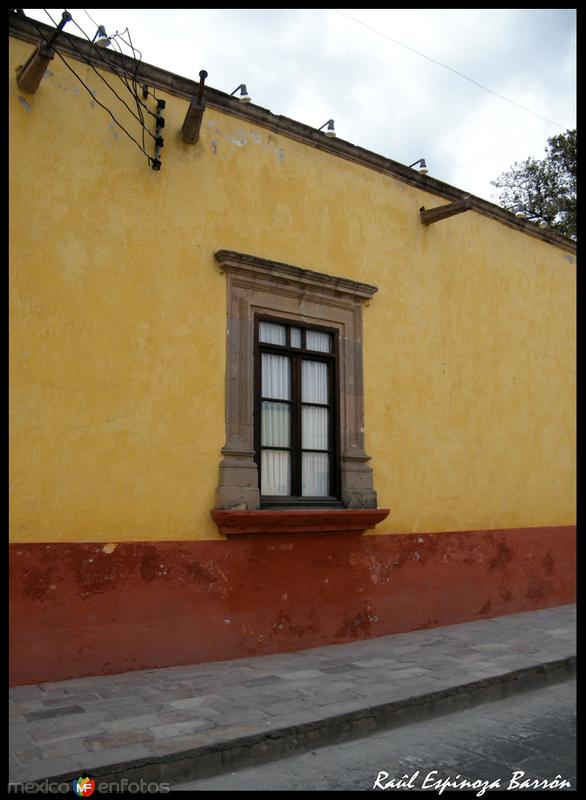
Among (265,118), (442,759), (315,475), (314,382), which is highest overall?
(265,118)

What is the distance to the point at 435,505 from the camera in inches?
327

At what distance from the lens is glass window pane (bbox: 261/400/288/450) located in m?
7.11

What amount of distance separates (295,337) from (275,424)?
88cm

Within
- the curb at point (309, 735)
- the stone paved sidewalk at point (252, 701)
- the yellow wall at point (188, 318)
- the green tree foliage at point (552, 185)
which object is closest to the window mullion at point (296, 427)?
the yellow wall at point (188, 318)

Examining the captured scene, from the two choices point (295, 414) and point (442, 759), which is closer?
point (442, 759)

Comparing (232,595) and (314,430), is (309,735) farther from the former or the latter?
(314,430)

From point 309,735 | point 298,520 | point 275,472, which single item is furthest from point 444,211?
point 309,735

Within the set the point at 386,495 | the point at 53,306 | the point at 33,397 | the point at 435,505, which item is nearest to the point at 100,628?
the point at 33,397

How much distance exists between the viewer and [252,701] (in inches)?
203

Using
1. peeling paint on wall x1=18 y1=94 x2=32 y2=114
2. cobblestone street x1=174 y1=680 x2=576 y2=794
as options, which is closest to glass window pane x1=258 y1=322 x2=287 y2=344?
peeling paint on wall x1=18 y1=94 x2=32 y2=114

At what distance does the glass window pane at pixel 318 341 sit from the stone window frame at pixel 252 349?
0.12 m

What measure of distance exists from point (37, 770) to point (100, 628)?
2.03m

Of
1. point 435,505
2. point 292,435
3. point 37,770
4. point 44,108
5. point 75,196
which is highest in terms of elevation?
point 44,108

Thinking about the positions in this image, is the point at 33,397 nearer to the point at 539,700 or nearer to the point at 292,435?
the point at 292,435
